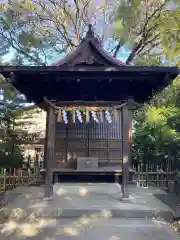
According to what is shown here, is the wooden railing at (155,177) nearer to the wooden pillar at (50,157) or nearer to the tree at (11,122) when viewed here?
the wooden pillar at (50,157)

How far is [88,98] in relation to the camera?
9.77 m

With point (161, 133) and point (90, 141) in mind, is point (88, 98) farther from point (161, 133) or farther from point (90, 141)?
point (161, 133)

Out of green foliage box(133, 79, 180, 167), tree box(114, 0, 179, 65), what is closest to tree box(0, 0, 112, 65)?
tree box(114, 0, 179, 65)

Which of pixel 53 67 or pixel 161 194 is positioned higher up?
pixel 53 67

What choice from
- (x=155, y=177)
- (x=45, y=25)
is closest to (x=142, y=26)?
(x=45, y=25)

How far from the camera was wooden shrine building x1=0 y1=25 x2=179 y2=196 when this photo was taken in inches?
301

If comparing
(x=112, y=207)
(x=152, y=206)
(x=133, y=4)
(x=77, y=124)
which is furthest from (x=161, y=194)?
(x=133, y=4)

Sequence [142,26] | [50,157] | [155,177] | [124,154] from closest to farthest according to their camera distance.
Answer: [50,157] → [124,154] → [155,177] → [142,26]

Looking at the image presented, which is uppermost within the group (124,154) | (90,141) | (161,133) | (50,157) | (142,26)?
(142,26)

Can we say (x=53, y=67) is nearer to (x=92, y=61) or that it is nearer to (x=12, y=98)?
(x=92, y=61)

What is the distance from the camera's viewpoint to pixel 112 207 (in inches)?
266

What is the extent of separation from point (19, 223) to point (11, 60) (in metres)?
12.7

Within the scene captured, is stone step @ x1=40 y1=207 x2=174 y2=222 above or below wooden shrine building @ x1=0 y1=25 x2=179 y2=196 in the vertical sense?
below

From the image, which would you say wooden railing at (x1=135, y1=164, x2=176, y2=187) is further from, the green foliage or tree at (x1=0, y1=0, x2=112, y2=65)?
tree at (x1=0, y1=0, x2=112, y2=65)
